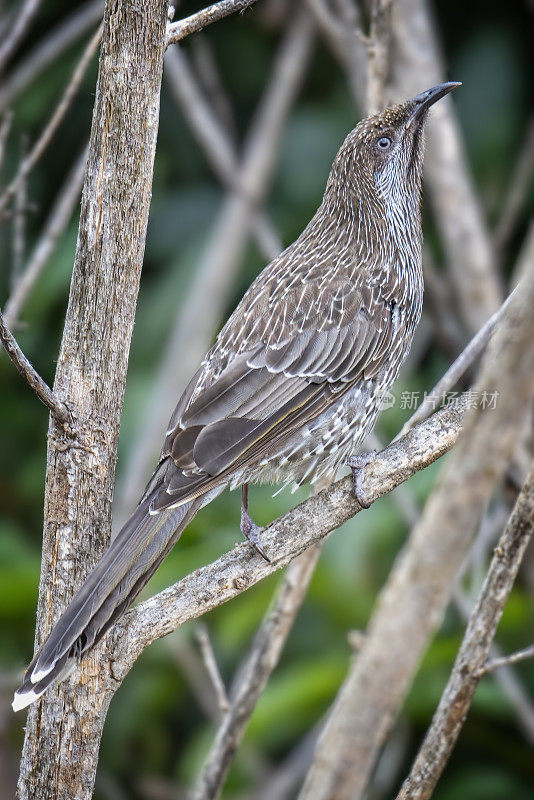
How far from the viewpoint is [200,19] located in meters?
2.26

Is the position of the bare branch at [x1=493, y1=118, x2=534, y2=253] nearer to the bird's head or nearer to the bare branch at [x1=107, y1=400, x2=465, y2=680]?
the bird's head

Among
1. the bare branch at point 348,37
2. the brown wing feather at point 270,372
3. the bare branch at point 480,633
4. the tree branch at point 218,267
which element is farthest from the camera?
the tree branch at point 218,267

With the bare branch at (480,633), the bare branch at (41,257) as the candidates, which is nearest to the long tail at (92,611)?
the bare branch at (480,633)

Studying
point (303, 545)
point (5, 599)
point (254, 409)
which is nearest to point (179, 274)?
point (5, 599)

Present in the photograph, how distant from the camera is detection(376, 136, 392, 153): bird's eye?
3561mm

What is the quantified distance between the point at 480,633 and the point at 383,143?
6.19 ft

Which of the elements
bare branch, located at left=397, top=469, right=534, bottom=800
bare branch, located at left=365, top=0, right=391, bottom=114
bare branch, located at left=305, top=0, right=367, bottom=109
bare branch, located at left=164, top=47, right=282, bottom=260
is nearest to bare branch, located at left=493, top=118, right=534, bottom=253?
bare branch, located at left=305, top=0, right=367, bottom=109

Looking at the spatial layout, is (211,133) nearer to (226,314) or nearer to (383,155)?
(226,314)

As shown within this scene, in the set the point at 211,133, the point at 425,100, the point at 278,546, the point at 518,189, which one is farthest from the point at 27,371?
the point at 518,189

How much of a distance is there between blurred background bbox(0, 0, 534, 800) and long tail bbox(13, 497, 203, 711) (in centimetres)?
117

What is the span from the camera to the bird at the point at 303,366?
245 centimetres

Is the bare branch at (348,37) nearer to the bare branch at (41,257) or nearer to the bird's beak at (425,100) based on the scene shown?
the bird's beak at (425,100)

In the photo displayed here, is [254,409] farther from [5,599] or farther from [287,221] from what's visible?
[287,221]

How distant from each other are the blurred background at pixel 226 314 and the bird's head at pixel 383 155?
0.67 meters
